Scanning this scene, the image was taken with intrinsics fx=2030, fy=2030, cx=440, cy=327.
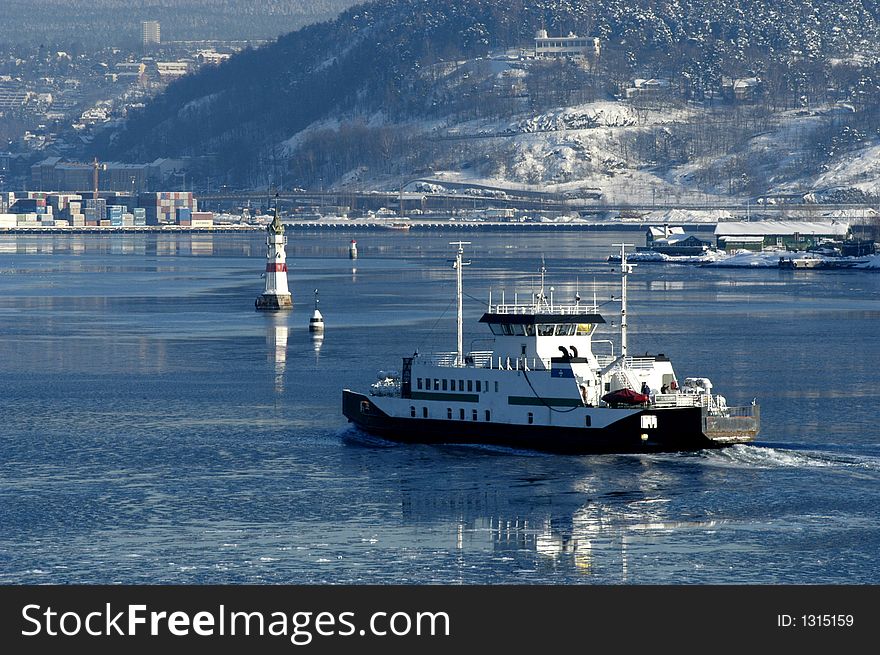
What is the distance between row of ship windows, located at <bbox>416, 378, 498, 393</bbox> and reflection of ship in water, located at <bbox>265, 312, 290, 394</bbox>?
13.1m

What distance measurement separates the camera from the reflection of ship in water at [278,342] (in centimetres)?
7338

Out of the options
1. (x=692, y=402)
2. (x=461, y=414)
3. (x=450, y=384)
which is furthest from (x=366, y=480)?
(x=692, y=402)

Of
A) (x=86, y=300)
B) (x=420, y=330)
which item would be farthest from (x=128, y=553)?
(x=86, y=300)

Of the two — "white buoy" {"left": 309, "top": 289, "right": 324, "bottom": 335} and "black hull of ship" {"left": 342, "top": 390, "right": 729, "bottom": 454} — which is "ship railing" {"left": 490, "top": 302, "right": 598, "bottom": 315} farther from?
"white buoy" {"left": 309, "top": 289, "right": 324, "bottom": 335}

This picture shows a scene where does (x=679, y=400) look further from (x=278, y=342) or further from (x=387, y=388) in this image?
(x=278, y=342)

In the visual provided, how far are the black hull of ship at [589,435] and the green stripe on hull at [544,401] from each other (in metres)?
0.62

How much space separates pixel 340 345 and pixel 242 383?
1523 cm

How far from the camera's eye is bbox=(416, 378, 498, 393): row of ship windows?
180 feet

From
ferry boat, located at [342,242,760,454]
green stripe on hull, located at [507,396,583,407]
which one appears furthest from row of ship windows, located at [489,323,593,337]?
green stripe on hull, located at [507,396,583,407]

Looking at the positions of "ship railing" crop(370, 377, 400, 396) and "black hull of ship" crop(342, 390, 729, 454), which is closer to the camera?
"black hull of ship" crop(342, 390, 729, 454)

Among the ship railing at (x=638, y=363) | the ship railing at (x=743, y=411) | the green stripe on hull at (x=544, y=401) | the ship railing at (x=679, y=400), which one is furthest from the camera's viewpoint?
the ship railing at (x=638, y=363)

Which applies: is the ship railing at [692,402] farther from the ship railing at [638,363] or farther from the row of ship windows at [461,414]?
the row of ship windows at [461,414]

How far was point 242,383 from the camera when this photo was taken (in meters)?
71.0

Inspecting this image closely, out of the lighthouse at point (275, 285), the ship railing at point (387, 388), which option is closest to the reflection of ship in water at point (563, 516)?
the ship railing at point (387, 388)
